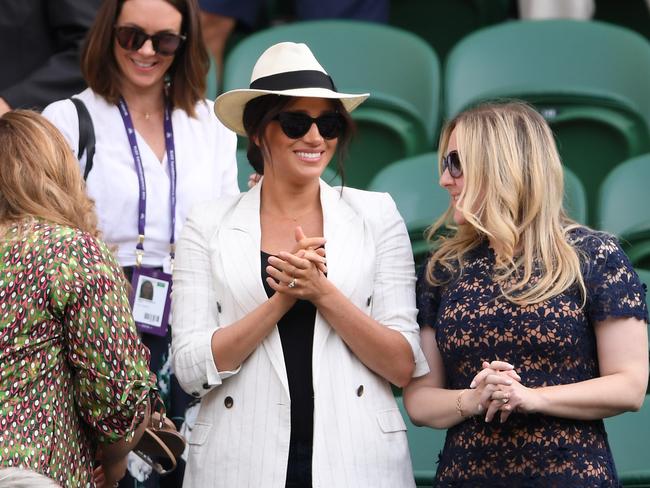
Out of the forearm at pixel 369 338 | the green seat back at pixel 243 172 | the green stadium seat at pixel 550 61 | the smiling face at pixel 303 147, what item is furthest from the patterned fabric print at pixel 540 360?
the green stadium seat at pixel 550 61

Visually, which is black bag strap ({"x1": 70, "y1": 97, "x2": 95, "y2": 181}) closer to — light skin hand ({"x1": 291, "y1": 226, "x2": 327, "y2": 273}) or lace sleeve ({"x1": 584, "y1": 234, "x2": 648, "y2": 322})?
light skin hand ({"x1": 291, "y1": 226, "x2": 327, "y2": 273})

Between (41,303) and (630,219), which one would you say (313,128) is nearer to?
(41,303)

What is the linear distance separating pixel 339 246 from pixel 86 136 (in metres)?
0.99

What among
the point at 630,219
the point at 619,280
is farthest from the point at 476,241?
the point at 630,219

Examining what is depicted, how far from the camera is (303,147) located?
11.5 ft

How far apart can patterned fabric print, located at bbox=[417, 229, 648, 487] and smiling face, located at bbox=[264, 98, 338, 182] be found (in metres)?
0.54

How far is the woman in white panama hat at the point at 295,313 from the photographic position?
10.8 ft

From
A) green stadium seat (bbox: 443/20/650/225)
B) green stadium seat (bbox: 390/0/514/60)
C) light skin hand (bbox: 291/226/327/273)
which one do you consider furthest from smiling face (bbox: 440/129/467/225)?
green stadium seat (bbox: 390/0/514/60)

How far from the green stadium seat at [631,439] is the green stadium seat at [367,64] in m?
1.75

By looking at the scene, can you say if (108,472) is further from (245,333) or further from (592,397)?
(592,397)

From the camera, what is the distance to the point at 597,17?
7.05m

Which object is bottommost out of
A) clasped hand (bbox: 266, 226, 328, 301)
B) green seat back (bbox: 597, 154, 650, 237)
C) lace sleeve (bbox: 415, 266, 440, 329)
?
green seat back (bbox: 597, 154, 650, 237)

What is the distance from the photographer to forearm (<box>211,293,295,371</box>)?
129 inches

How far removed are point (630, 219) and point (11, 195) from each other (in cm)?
242
